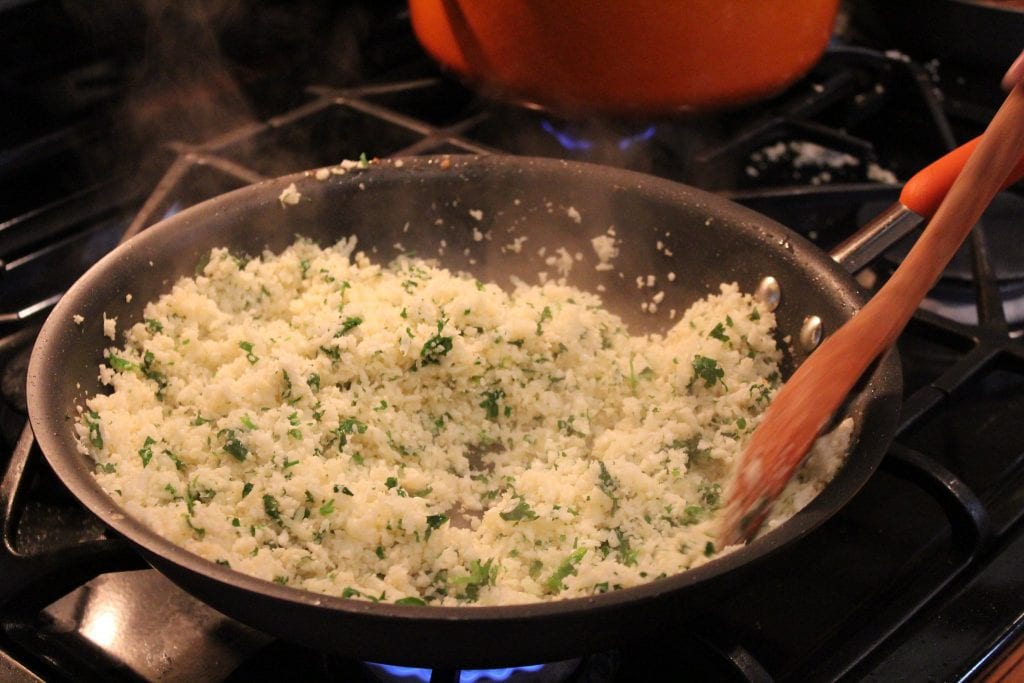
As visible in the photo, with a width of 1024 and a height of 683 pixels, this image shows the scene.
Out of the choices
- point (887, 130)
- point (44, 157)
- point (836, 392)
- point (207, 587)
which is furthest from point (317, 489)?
point (887, 130)

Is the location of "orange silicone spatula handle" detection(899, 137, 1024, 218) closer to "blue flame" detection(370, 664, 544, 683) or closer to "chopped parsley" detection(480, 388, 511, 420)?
"chopped parsley" detection(480, 388, 511, 420)

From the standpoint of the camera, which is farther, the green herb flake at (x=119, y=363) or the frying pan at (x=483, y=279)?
the green herb flake at (x=119, y=363)

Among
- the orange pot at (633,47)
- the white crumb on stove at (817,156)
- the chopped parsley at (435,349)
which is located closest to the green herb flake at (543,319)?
the chopped parsley at (435,349)

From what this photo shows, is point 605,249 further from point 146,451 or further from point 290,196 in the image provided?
point 146,451

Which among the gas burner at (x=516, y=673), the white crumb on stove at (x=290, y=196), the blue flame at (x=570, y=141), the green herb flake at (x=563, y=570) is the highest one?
the white crumb on stove at (x=290, y=196)

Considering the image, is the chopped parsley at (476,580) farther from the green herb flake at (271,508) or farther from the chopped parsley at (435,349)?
the chopped parsley at (435,349)
